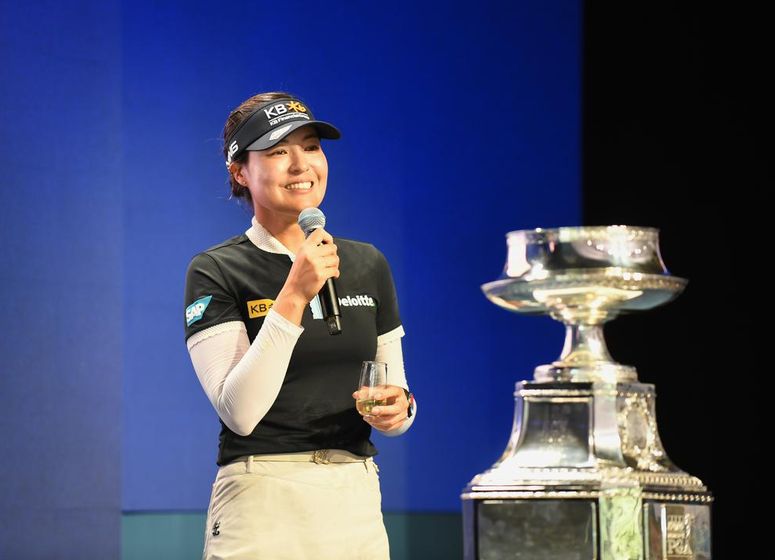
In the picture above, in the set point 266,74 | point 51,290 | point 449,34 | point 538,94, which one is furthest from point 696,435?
point 51,290

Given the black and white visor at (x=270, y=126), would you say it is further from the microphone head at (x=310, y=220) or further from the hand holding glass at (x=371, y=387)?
the hand holding glass at (x=371, y=387)

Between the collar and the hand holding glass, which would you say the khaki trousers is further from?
the collar

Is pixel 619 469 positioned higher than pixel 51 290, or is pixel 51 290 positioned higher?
pixel 51 290

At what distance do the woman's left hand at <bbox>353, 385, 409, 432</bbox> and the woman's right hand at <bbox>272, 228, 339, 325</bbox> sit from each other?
0.15 metres

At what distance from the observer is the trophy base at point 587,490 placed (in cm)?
182

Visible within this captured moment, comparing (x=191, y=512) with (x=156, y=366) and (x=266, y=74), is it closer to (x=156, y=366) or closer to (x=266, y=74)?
(x=156, y=366)

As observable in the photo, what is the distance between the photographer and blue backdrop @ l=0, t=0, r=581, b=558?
321 centimetres

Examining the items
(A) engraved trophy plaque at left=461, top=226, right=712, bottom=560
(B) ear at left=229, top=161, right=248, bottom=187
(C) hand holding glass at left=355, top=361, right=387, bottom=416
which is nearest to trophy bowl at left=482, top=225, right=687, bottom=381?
(A) engraved trophy plaque at left=461, top=226, right=712, bottom=560

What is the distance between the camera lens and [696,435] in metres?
3.89

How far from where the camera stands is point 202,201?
11.4 ft

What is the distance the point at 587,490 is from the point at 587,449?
0.08m

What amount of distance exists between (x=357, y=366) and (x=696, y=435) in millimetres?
2390

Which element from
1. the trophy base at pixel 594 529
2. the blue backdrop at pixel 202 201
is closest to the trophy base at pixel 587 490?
the trophy base at pixel 594 529

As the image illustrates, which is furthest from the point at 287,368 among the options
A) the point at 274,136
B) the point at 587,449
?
the point at 587,449
